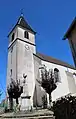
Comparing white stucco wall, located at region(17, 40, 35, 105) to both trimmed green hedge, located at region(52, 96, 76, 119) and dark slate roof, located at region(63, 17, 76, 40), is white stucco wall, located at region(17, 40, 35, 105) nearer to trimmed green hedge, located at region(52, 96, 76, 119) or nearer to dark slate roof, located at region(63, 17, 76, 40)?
dark slate roof, located at region(63, 17, 76, 40)

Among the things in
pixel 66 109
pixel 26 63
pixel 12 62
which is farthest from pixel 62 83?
pixel 66 109

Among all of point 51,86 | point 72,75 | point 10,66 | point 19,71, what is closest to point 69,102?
point 51,86

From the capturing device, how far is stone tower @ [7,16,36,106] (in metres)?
23.5

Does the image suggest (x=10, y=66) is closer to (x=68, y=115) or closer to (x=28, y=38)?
(x=28, y=38)

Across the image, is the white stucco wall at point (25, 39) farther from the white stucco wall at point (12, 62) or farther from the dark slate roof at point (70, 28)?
the dark slate roof at point (70, 28)

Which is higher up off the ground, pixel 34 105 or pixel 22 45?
pixel 22 45

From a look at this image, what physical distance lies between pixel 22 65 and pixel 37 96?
572 centimetres

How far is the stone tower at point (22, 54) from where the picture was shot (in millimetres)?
23547

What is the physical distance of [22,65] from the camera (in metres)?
24.3

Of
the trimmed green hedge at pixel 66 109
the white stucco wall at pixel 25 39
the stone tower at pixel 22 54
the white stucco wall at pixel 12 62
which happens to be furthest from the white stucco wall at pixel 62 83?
the trimmed green hedge at pixel 66 109

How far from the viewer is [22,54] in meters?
25.5

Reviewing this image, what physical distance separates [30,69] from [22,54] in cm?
312

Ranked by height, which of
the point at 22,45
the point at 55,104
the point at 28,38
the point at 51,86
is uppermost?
the point at 28,38

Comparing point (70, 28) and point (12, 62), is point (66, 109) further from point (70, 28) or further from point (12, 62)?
point (12, 62)
